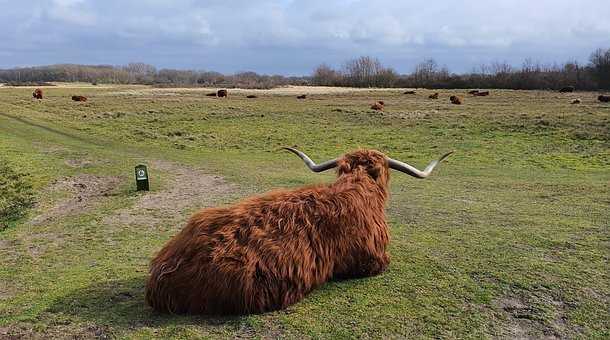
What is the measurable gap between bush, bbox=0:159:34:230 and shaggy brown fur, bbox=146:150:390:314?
6.00 meters

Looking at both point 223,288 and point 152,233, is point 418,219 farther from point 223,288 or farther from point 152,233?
point 223,288

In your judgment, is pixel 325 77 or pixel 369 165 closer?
pixel 369 165

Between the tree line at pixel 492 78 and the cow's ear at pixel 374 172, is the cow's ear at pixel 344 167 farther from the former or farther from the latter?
the tree line at pixel 492 78

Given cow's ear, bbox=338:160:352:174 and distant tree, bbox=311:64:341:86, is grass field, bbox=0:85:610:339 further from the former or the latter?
distant tree, bbox=311:64:341:86

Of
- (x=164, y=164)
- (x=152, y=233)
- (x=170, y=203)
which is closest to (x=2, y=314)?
(x=152, y=233)

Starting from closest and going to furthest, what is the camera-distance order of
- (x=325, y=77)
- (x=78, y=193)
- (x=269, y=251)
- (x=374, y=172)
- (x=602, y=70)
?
(x=269, y=251) → (x=374, y=172) → (x=78, y=193) → (x=602, y=70) → (x=325, y=77)

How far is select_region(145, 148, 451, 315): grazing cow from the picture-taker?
4.64 meters

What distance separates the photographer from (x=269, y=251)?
4.79 metres

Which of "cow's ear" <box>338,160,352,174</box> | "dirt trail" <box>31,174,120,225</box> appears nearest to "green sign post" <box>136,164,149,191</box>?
"dirt trail" <box>31,174,120,225</box>

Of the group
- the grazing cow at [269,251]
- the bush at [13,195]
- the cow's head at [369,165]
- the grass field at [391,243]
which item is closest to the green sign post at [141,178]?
the grass field at [391,243]

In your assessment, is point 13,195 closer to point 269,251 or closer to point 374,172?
point 374,172

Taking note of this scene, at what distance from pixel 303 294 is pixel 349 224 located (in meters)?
0.85

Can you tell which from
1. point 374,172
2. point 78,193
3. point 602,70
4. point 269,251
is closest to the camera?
point 269,251

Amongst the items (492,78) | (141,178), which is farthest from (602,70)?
(141,178)
